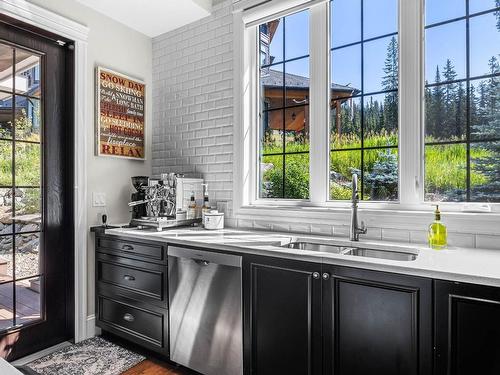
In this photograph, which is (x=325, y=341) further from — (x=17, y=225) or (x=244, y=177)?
(x=17, y=225)

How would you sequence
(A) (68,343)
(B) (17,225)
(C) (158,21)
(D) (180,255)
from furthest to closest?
1. (C) (158,21)
2. (A) (68,343)
3. (B) (17,225)
4. (D) (180,255)

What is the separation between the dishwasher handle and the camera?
1.97 meters

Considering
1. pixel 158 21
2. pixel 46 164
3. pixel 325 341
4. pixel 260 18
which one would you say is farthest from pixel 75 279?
pixel 260 18

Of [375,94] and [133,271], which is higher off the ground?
[375,94]

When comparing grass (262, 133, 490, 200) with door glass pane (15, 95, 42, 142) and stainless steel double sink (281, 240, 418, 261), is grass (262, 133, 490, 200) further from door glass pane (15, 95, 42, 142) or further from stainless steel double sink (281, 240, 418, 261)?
door glass pane (15, 95, 42, 142)

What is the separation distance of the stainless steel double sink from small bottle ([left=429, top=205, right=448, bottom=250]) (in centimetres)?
14

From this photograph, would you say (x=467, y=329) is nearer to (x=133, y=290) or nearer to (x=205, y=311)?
(x=205, y=311)

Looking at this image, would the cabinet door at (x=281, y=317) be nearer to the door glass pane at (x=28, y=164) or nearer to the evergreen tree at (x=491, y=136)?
the evergreen tree at (x=491, y=136)

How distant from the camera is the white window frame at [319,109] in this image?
2.12m

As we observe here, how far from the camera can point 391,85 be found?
7.35 ft

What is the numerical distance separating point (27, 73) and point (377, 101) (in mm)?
2508

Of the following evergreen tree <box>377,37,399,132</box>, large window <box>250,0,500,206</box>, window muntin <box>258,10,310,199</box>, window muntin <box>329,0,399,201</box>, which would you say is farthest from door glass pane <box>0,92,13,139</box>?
evergreen tree <box>377,37,399,132</box>

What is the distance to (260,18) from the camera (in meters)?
2.76

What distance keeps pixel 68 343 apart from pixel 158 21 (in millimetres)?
2813
